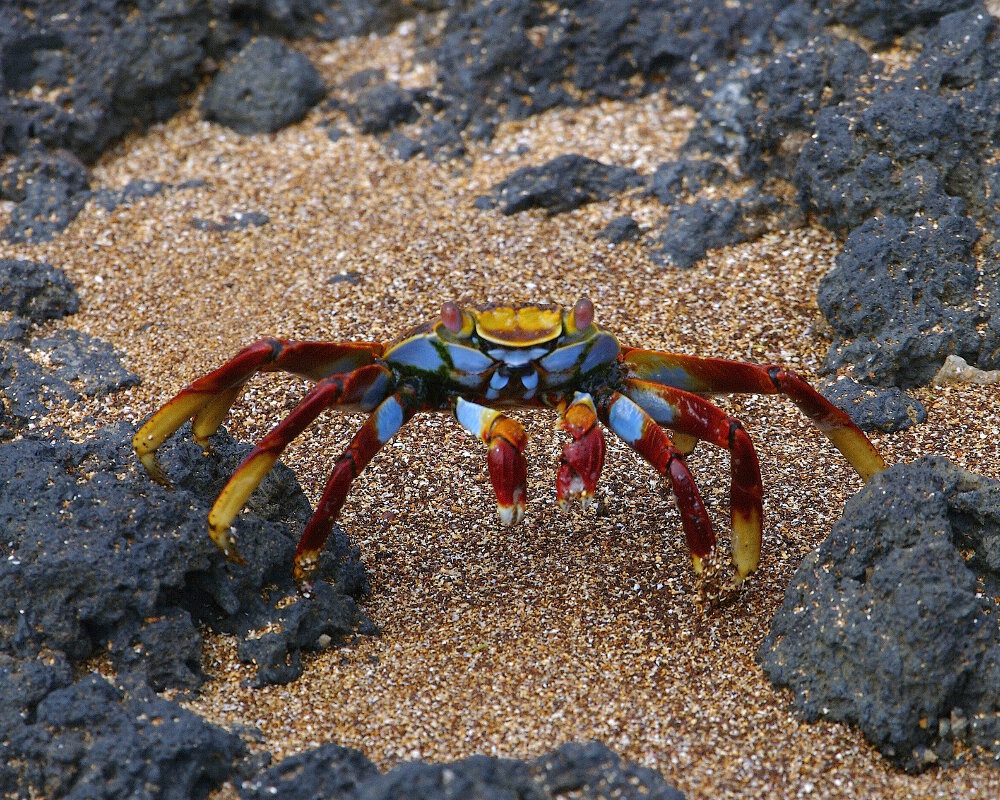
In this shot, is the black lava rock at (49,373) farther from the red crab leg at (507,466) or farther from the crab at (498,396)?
the red crab leg at (507,466)

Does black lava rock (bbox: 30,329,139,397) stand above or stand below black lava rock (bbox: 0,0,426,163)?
below

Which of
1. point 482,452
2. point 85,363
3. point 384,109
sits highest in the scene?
Answer: point 384,109

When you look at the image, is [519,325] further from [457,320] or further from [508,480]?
[508,480]

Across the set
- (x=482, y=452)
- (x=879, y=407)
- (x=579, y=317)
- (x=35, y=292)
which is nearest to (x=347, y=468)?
(x=579, y=317)

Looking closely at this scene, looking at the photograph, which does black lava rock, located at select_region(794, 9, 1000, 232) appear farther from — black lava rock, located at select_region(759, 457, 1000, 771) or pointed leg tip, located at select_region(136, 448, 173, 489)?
pointed leg tip, located at select_region(136, 448, 173, 489)

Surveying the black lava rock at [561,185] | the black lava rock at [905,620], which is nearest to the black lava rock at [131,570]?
the black lava rock at [905,620]

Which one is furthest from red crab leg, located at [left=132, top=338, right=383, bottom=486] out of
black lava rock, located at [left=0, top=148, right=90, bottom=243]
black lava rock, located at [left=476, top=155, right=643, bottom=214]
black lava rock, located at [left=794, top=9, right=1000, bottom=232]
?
black lava rock, located at [left=0, top=148, right=90, bottom=243]

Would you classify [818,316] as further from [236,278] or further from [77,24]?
[77,24]
